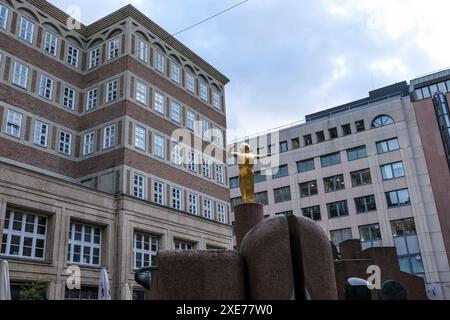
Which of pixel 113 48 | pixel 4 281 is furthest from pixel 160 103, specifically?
pixel 4 281

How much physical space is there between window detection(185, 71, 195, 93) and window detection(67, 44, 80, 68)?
8.62 m

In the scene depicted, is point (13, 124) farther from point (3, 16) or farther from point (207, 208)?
point (207, 208)

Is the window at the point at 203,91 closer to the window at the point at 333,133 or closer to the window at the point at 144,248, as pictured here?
the window at the point at 144,248

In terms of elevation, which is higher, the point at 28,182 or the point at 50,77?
the point at 50,77

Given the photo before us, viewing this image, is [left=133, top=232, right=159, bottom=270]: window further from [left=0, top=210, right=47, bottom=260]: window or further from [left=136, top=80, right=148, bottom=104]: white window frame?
[left=136, top=80, right=148, bottom=104]: white window frame

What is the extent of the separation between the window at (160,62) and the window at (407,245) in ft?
104

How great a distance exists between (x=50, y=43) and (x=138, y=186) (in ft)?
38.0

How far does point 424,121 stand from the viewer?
5466 cm

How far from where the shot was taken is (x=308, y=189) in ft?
194

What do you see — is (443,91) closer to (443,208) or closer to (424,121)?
(424,121)

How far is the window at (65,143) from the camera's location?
3044 cm
